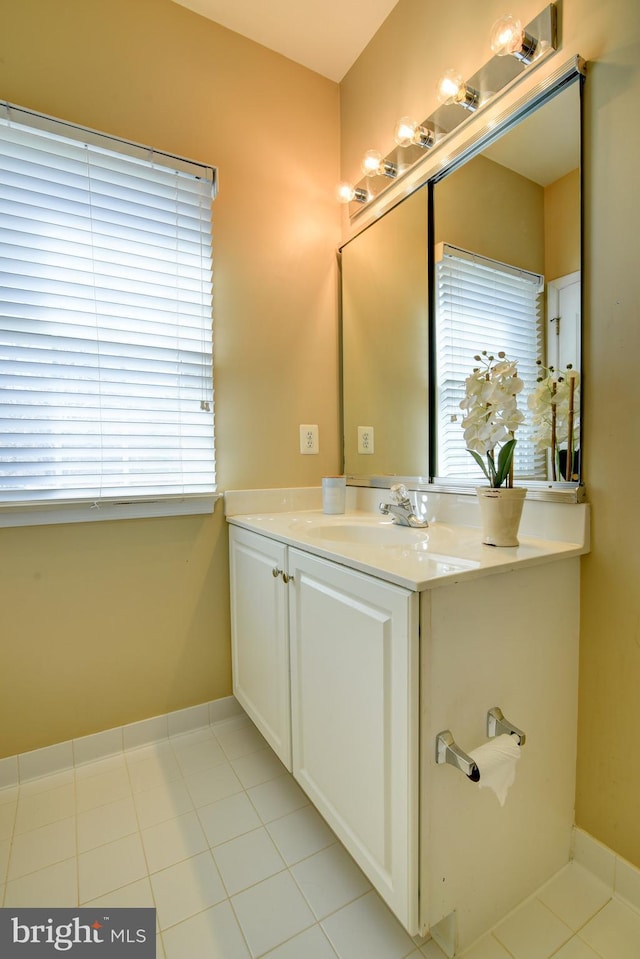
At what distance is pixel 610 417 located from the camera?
3.23 ft

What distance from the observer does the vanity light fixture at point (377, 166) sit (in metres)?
1.58

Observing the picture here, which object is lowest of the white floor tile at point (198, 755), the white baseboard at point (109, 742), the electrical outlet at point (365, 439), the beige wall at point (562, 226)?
the white floor tile at point (198, 755)

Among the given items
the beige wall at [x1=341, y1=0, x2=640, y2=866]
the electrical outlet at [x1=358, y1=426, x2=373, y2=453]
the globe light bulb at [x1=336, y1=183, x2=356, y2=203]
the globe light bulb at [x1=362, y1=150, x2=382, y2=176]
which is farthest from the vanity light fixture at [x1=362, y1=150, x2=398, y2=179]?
the electrical outlet at [x1=358, y1=426, x2=373, y2=453]

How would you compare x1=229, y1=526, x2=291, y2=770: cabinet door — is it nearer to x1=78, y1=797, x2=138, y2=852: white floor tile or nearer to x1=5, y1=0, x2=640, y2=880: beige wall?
x1=5, y1=0, x2=640, y2=880: beige wall

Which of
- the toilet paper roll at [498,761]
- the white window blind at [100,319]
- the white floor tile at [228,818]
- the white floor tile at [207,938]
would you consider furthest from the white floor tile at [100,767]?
the toilet paper roll at [498,761]

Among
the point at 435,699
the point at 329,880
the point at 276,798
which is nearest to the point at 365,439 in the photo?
the point at 435,699

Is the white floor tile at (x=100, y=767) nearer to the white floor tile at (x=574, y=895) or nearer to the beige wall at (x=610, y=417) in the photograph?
the white floor tile at (x=574, y=895)

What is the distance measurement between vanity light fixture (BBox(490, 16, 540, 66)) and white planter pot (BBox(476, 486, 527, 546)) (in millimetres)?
1066

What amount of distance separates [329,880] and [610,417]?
1.25m

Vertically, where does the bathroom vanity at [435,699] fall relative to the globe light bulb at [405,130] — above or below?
below

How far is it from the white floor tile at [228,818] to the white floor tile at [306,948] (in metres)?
0.31

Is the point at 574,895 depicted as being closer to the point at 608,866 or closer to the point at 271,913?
the point at 608,866

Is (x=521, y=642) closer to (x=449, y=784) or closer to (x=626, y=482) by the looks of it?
(x=449, y=784)

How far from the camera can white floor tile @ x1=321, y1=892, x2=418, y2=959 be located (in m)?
0.89
